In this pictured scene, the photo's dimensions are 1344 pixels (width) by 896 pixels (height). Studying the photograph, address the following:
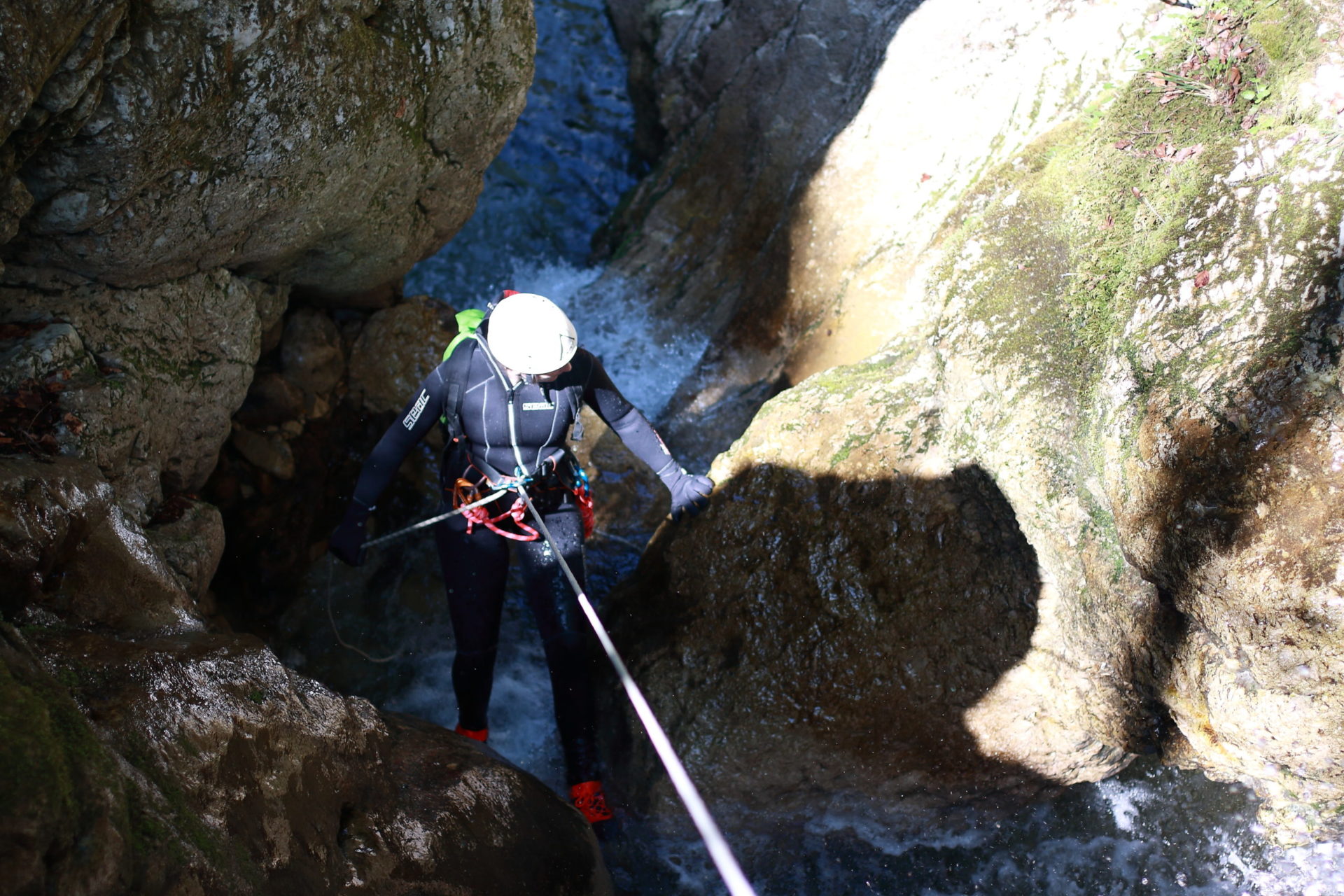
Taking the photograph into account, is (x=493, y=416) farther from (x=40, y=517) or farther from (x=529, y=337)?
(x=40, y=517)

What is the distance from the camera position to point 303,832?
7.58 ft

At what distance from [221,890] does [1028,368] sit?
319 cm

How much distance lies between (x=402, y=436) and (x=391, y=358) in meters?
1.39

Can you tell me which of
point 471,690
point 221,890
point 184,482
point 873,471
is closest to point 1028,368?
point 873,471

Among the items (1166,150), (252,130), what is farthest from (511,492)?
(1166,150)

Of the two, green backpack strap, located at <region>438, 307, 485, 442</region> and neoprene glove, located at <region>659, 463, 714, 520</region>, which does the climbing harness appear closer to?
green backpack strap, located at <region>438, 307, 485, 442</region>

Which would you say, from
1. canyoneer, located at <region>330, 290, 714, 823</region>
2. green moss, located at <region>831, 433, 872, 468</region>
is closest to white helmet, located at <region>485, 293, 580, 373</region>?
canyoneer, located at <region>330, 290, 714, 823</region>

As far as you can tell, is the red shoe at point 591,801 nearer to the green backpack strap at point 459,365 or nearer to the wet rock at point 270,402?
the green backpack strap at point 459,365

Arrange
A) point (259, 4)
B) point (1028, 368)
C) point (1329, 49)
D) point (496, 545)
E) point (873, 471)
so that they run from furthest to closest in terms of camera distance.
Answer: point (496, 545), point (873, 471), point (1028, 368), point (1329, 49), point (259, 4)

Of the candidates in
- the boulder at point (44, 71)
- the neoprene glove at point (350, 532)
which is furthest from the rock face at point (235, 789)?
the boulder at point (44, 71)

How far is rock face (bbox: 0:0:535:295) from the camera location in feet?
8.29

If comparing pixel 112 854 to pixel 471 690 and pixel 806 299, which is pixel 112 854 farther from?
pixel 806 299

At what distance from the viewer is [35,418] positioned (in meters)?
2.96

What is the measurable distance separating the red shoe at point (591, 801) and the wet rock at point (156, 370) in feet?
7.15
